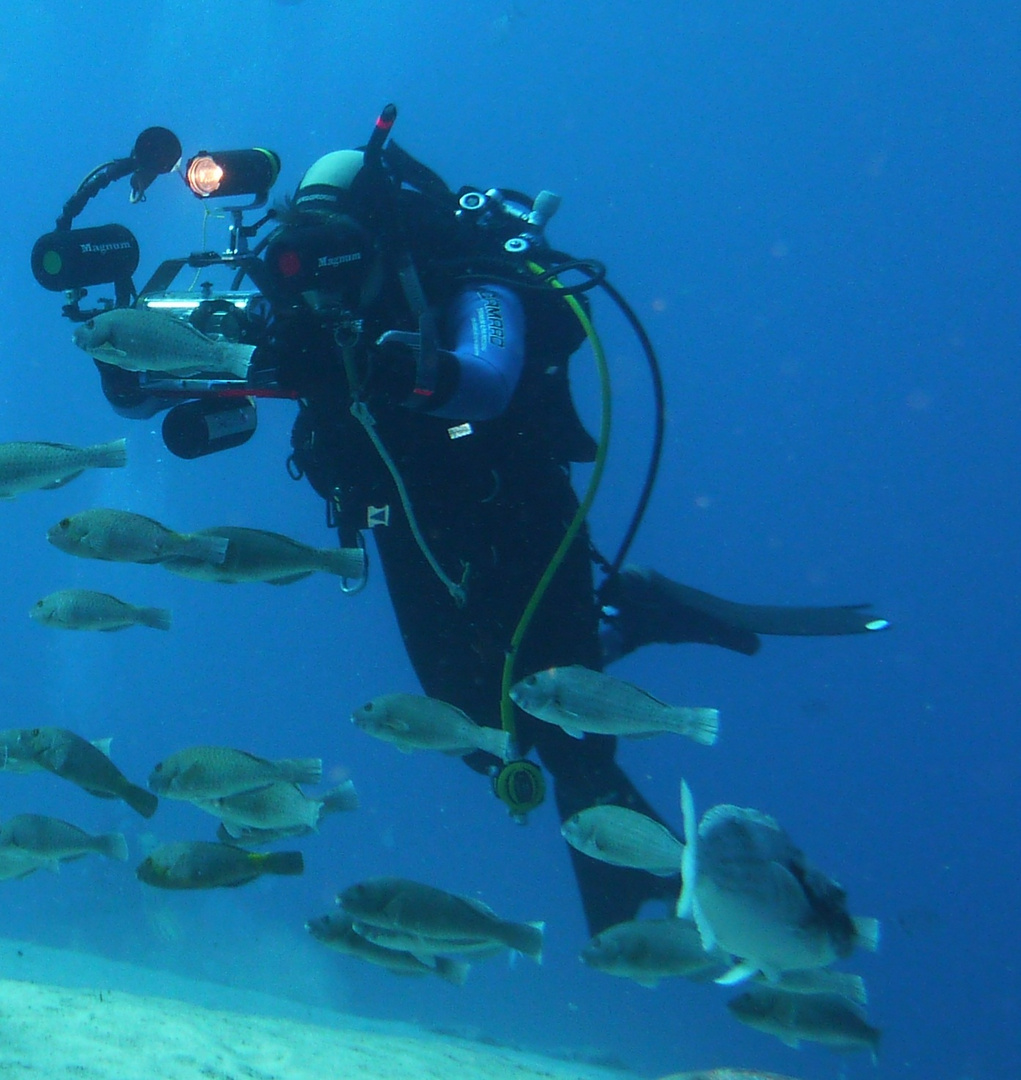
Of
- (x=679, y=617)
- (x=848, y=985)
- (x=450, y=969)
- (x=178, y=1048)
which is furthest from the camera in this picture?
(x=679, y=617)

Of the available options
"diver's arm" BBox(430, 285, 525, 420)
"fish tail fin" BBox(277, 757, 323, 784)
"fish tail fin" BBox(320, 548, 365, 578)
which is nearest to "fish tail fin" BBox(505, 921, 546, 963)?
"fish tail fin" BBox(277, 757, 323, 784)

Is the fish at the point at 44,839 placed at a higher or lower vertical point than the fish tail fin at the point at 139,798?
lower

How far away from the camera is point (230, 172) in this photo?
3529 millimetres

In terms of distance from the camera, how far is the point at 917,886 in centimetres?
2500

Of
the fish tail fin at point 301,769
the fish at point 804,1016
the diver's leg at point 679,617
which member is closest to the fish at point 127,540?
the fish tail fin at point 301,769

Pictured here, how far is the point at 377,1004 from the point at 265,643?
23.2 meters

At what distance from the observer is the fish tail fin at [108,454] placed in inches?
103

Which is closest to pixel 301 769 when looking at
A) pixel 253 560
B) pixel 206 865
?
pixel 206 865

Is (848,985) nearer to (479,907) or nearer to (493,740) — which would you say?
(479,907)

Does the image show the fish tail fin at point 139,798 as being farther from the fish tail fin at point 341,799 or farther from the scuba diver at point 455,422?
the scuba diver at point 455,422

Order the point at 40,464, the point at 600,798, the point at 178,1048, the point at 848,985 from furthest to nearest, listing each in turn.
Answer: the point at 600,798, the point at 178,1048, the point at 848,985, the point at 40,464

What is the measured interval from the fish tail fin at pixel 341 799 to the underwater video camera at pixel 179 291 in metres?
1.52

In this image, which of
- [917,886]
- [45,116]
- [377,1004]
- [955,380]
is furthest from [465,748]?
[45,116]

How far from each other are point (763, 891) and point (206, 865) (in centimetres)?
211
